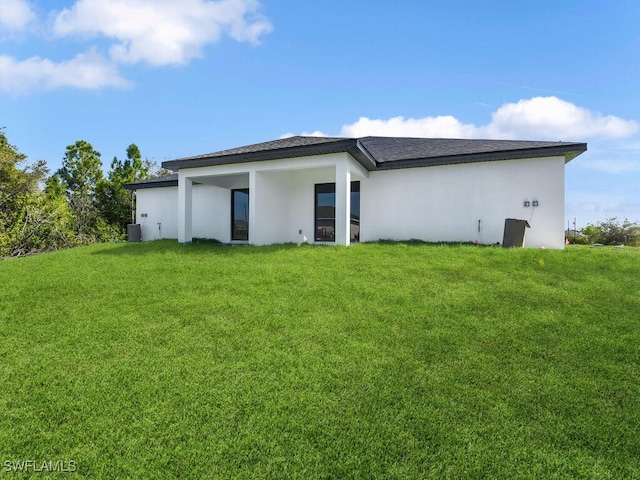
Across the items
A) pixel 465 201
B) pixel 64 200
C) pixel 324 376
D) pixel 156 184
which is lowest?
pixel 324 376

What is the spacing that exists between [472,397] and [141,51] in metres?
13.9

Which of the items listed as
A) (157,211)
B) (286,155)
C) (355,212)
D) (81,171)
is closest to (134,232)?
(157,211)

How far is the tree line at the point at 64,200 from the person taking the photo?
44.7ft

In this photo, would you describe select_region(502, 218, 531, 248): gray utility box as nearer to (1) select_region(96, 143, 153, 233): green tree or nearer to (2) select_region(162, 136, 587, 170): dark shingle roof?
(2) select_region(162, 136, 587, 170): dark shingle roof

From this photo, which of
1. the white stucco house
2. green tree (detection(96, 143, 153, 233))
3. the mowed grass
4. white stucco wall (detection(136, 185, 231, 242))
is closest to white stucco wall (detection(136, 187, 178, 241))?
white stucco wall (detection(136, 185, 231, 242))

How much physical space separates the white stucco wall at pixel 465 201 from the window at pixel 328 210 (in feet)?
0.83

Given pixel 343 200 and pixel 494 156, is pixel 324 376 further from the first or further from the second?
pixel 494 156

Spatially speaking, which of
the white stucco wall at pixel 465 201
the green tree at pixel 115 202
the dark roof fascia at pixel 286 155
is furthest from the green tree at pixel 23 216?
the white stucco wall at pixel 465 201

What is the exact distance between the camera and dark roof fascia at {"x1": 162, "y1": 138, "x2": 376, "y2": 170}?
9.32m

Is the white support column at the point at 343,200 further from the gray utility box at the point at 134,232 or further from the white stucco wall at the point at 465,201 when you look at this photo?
the gray utility box at the point at 134,232

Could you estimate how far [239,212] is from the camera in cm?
1386

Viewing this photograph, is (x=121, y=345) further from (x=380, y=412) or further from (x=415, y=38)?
(x=415, y=38)

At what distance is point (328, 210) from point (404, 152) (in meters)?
3.78

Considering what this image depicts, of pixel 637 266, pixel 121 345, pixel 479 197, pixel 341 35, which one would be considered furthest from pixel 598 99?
pixel 121 345
